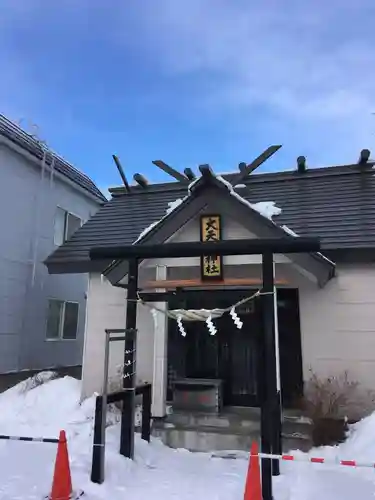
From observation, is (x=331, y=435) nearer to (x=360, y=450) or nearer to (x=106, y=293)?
(x=360, y=450)

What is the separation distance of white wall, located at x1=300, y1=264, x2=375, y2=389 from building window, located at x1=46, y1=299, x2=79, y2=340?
852cm

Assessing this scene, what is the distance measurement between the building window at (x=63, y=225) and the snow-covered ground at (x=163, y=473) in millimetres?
7560

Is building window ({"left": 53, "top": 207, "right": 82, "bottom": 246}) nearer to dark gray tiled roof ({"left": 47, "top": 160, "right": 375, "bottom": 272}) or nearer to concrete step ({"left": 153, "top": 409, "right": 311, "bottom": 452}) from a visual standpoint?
dark gray tiled roof ({"left": 47, "top": 160, "right": 375, "bottom": 272})

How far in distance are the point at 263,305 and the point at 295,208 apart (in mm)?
5197

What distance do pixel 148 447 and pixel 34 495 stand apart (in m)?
2.08

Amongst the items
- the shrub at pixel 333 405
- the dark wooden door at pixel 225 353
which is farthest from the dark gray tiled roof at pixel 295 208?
the shrub at pixel 333 405

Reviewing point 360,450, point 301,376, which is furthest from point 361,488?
point 301,376

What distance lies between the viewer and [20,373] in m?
12.0

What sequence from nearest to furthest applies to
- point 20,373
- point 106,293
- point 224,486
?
point 224,486, point 106,293, point 20,373

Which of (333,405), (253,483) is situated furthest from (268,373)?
(333,405)

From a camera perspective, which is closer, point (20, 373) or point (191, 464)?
point (191, 464)

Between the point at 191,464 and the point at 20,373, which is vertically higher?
the point at 20,373

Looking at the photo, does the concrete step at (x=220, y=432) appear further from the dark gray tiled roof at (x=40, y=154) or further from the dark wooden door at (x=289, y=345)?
the dark gray tiled roof at (x=40, y=154)

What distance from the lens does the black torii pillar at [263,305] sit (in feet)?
16.5
